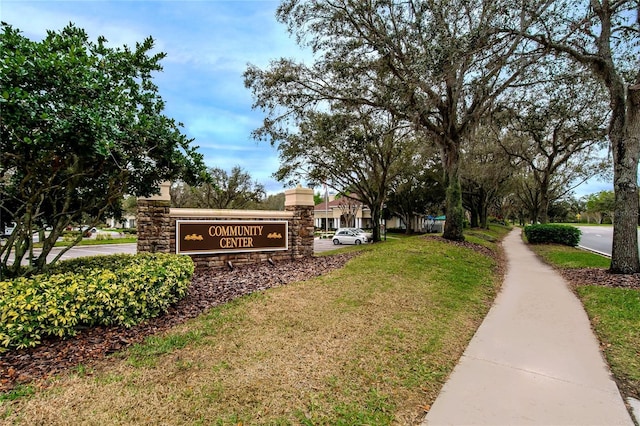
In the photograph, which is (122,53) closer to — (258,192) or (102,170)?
(102,170)

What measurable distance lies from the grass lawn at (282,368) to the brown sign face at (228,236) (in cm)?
296

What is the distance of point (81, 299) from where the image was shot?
12.9 feet

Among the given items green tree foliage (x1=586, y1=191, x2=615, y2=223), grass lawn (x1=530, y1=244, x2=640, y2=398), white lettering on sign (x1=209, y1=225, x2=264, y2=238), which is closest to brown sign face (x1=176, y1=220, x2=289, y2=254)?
white lettering on sign (x1=209, y1=225, x2=264, y2=238)

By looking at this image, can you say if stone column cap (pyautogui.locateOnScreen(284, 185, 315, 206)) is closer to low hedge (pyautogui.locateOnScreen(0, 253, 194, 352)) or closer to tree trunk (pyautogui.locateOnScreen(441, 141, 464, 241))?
low hedge (pyautogui.locateOnScreen(0, 253, 194, 352))

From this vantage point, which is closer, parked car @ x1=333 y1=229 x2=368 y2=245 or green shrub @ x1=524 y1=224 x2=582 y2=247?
green shrub @ x1=524 y1=224 x2=582 y2=247

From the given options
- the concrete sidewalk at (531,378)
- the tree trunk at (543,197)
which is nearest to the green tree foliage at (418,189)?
the tree trunk at (543,197)

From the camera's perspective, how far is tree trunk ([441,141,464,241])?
14.0 metres

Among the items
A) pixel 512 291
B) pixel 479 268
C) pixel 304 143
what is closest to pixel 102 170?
pixel 512 291

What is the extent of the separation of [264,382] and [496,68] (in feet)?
31.8

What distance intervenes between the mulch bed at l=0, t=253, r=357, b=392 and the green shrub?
1680cm

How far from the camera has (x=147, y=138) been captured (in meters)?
4.75

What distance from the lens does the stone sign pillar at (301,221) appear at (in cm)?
1018

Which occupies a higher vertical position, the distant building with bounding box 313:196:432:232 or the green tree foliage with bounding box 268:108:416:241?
the green tree foliage with bounding box 268:108:416:241

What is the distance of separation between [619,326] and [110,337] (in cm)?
695
